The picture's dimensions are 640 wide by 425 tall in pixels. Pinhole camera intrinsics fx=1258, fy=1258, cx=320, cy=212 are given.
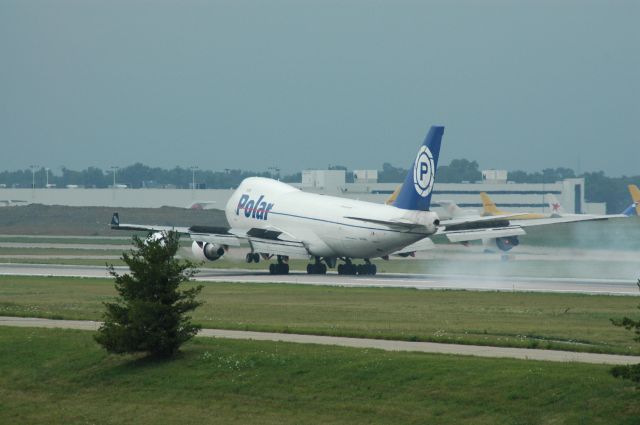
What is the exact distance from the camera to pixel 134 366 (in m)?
33.4

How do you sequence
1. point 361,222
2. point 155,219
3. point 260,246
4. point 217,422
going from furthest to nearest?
point 155,219 < point 260,246 < point 361,222 < point 217,422

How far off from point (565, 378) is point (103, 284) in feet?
142

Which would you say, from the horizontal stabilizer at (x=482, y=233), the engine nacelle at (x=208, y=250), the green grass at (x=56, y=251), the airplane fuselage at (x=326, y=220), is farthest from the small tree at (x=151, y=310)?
the green grass at (x=56, y=251)

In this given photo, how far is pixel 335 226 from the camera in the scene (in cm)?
7725

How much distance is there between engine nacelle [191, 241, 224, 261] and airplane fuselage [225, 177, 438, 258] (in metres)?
4.18

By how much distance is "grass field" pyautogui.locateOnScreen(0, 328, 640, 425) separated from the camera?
2623 cm

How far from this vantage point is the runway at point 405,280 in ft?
209

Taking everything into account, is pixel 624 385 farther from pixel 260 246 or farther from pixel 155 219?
pixel 155 219

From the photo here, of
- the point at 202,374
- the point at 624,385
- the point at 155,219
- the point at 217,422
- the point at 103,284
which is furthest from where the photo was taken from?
the point at 155,219

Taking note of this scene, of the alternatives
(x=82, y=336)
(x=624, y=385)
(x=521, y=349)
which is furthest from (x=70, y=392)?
(x=624, y=385)

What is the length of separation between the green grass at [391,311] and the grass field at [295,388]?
5352 mm

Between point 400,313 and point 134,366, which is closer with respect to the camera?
point 134,366

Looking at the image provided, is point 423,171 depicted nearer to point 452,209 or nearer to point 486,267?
point 486,267

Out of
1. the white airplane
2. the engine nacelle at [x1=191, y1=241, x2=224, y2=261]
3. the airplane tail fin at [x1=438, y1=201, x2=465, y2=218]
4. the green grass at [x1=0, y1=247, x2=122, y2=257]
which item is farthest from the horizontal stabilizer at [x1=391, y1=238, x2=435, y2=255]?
the green grass at [x1=0, y1=247, x2=122, y2=257]
